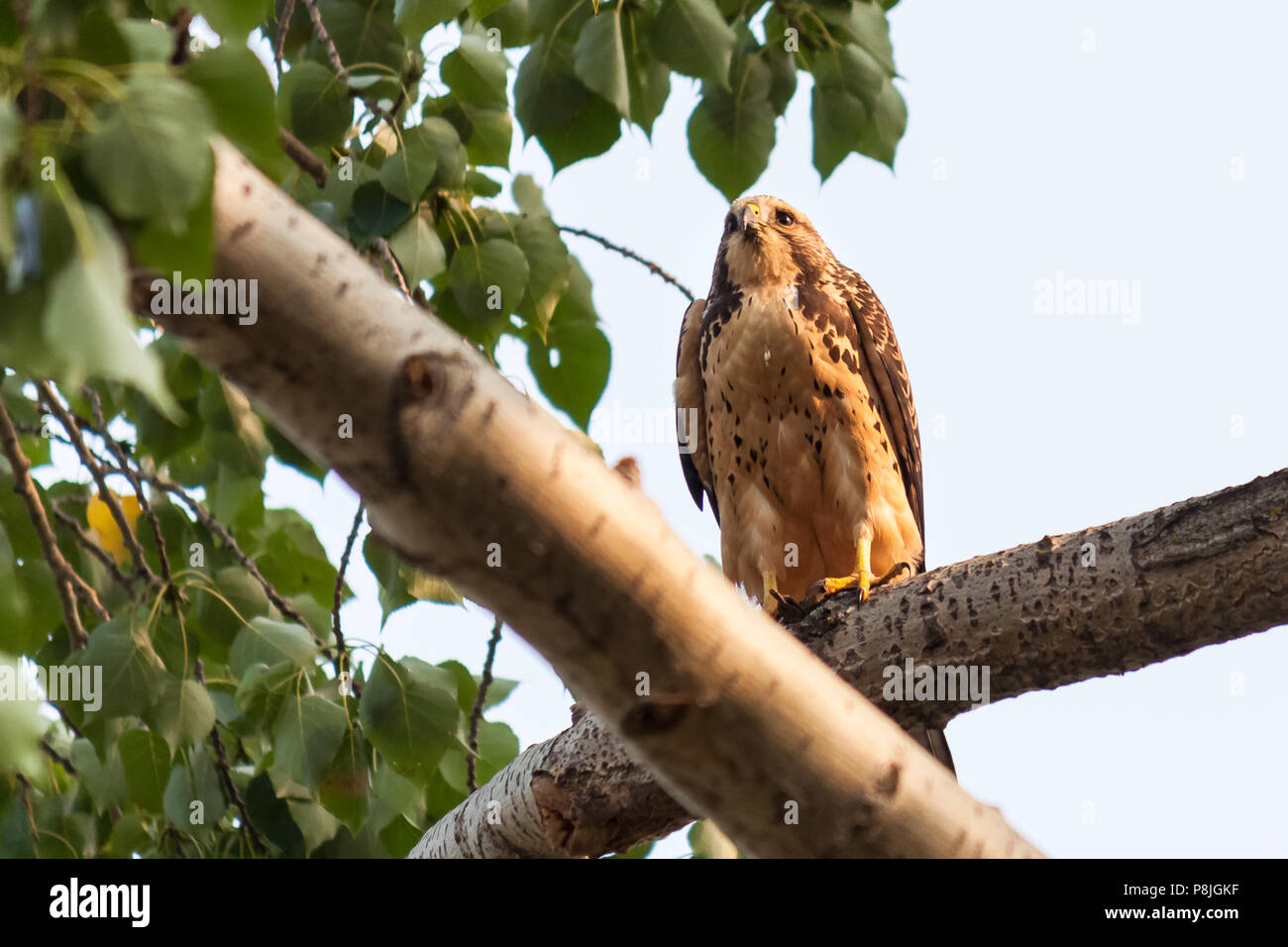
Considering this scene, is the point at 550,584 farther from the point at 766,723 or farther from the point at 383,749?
the point at 383,749

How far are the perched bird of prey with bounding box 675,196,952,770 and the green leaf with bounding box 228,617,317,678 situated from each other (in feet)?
4.43

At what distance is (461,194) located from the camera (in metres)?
2.73

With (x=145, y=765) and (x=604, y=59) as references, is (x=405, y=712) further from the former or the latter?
(x=604, y=59)

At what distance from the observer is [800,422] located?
357cm

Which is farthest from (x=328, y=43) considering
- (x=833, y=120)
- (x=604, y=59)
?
(x=833, y=120)

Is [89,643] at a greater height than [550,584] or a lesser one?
greater

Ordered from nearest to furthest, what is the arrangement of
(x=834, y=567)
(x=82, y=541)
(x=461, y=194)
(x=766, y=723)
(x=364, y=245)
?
(x=766, y=723)
(x=364, y=245)
(x=461, y=194)
(x=82, y=541)
(x=834, y=567)

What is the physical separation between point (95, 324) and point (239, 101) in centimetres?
34

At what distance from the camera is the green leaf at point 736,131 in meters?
2.63

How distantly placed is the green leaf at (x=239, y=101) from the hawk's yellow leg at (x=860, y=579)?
185cm

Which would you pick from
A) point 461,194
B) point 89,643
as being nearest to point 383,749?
point 89,643

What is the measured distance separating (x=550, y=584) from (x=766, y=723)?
261 mm

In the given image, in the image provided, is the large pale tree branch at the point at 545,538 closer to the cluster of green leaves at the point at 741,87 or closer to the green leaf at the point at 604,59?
the green leaf at the point at 604,59
